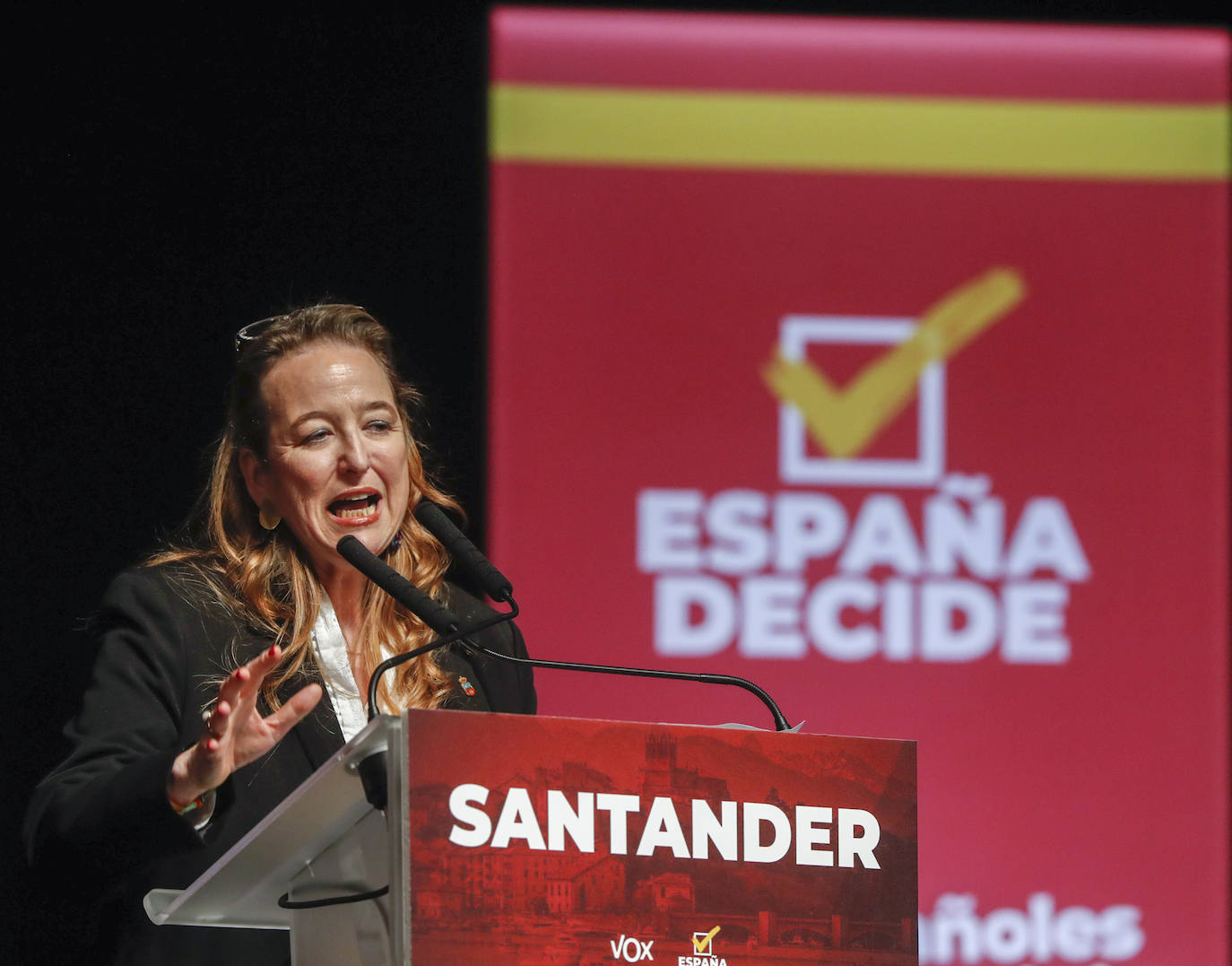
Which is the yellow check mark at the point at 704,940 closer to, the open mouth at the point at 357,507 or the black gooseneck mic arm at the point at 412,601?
the black gooseneck mic arm at the point at 412,601

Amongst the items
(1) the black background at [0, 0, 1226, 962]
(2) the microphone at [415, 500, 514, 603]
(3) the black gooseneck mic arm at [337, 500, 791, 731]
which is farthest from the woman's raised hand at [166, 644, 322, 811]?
(1) the black background at [0, 0, 1226, 962]

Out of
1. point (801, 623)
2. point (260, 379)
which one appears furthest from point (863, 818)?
point (801, 623)

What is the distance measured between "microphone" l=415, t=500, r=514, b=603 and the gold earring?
50 cm

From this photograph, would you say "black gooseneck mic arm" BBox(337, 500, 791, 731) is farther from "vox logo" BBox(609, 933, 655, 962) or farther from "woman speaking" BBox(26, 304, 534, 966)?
"vox logo" BBox(609, 933, 655, 962)

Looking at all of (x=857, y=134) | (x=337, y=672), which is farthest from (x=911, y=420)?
(x=337, y=672)

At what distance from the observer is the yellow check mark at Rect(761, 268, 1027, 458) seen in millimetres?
3637

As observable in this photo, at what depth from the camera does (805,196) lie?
371 centimetres

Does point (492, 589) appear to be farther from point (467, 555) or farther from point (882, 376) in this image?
point (882, 376)

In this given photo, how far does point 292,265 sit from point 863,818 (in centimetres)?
248

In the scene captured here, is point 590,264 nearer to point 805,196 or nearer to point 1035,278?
point 805,196

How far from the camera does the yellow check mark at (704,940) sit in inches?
50.9

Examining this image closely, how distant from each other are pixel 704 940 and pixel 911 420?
251 cm

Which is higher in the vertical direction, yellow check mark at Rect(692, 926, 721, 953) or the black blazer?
the black blazer

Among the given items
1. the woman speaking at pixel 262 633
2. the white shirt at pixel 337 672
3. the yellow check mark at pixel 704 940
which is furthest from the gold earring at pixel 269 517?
the yellow check mark at pixel 704 940
